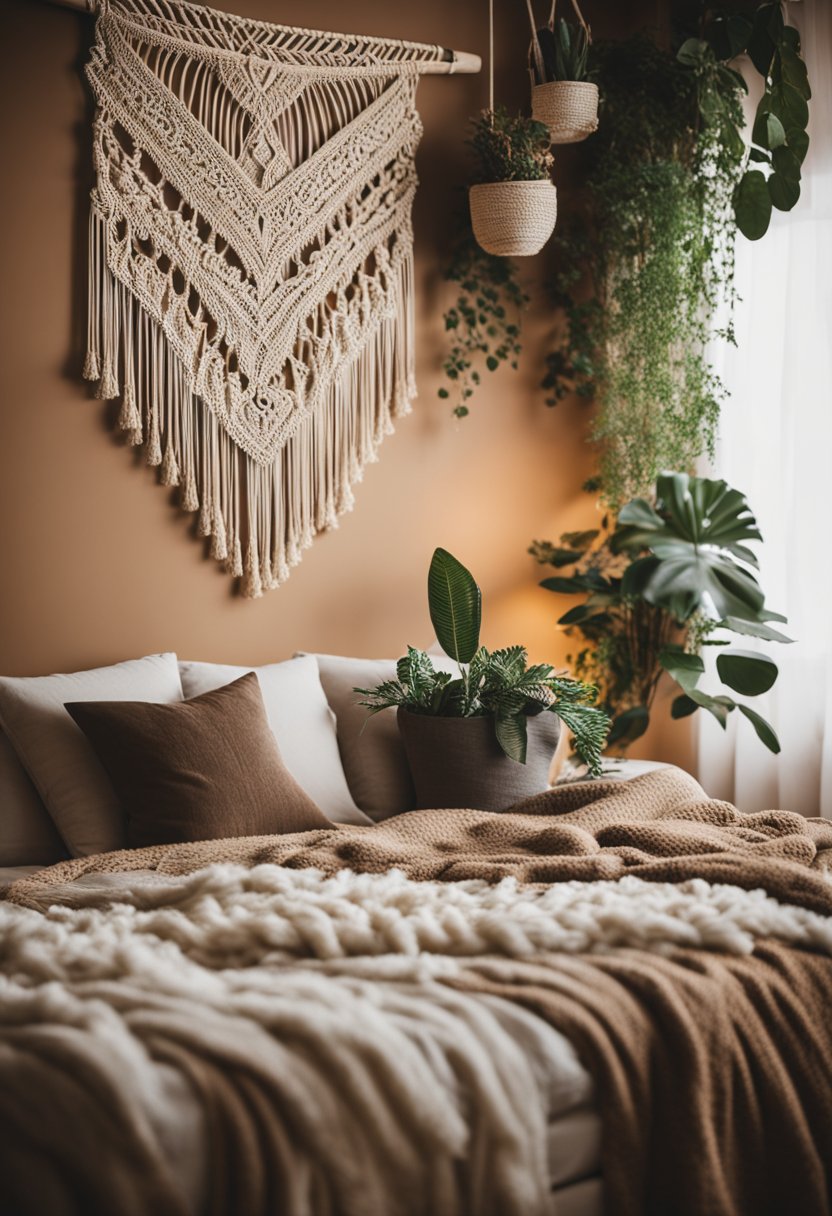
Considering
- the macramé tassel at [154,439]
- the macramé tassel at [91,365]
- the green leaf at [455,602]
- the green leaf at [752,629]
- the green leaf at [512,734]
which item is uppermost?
the macramé tassel at [91,365]

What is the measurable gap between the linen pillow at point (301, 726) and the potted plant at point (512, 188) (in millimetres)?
1414

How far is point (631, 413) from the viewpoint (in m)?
3.79

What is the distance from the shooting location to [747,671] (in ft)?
11.3

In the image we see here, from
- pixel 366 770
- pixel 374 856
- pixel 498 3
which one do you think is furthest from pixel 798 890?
pixel 498 3

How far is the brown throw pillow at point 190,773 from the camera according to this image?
2.47 metres

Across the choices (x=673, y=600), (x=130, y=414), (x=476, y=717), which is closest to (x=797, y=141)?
(x=673, y=600)

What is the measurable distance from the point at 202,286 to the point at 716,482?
4.98 ft

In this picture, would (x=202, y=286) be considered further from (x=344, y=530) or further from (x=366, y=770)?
(x=366, y=770)

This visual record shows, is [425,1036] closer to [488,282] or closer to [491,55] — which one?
[488,282]

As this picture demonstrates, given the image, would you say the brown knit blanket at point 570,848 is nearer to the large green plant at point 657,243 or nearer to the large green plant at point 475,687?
the large green plant at point 475,687

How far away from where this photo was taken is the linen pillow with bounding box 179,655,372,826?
2898 millimetres

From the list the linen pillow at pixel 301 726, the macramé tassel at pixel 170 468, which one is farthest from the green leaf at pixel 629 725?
the macramé tassel at pixel 170 468

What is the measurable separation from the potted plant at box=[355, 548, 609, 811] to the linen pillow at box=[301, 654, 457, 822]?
0.06 m

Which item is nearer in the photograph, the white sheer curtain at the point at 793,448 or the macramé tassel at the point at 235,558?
the macramé tassel at the point at 235,558
